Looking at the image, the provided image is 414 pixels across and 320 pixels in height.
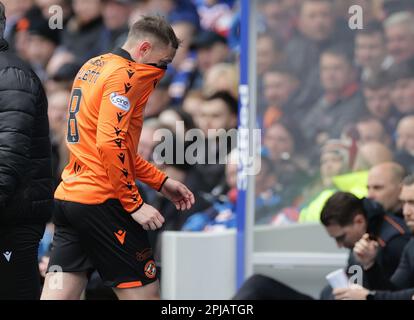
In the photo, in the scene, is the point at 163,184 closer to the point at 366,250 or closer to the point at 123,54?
the point at 123,54

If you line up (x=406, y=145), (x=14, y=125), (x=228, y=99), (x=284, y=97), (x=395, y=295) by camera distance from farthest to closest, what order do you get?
(x=284, y=97)
(x=228, y=99)
(x=406, y=145)
(x=395, y=295)
(x=14, y=125)

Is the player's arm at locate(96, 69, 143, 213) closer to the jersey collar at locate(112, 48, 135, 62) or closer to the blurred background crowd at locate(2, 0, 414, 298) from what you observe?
the jersey collar at locate(112, 48, 135, 62)

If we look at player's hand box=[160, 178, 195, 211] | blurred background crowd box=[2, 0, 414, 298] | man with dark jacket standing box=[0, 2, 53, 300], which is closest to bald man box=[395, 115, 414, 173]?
blurred background crowd box=[2, 0, 414, 298]

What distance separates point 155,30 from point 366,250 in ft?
5.52

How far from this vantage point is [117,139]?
4375 millimetres

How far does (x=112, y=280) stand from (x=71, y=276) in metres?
0.19

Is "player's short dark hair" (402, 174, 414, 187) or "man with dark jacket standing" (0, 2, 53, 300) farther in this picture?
"player's short dark hair" (402, 174, 414, 187)

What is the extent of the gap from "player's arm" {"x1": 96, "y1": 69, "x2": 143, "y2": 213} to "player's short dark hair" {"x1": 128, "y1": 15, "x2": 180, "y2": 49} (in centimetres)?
24

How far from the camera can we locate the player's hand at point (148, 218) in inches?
175

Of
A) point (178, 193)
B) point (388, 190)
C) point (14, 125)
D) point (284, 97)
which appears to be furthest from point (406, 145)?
point (14, 125)

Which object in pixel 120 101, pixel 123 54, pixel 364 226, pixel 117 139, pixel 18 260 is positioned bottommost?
pixel 18 260

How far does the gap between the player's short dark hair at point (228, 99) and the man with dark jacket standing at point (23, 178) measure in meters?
3.06

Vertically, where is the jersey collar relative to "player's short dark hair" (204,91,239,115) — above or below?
below

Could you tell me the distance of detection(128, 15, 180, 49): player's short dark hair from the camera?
4.62 metres
